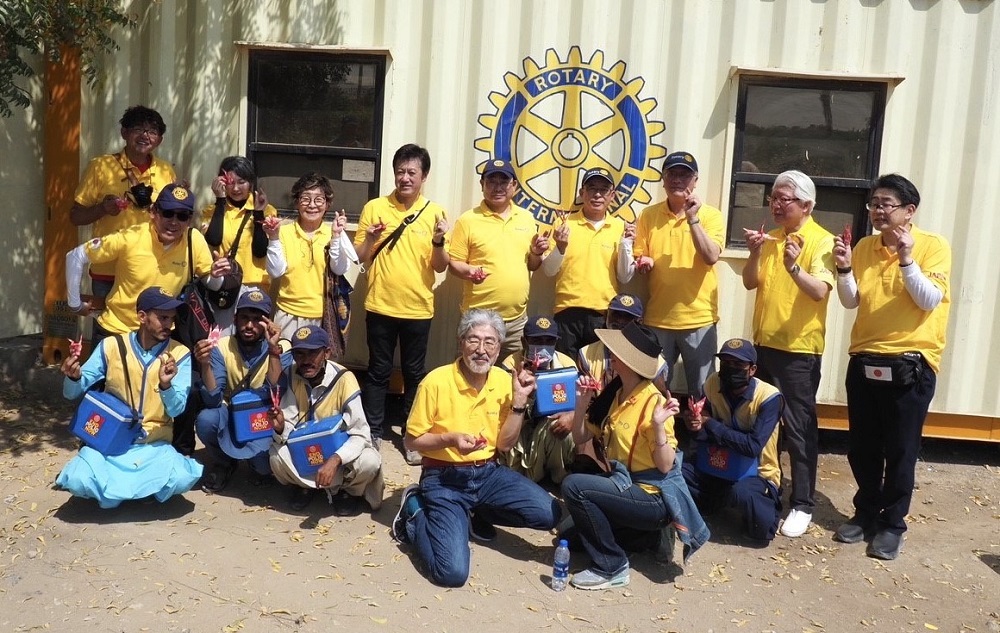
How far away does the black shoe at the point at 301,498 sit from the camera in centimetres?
513

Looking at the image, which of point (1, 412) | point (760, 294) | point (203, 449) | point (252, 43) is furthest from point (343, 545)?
point (252, 43)

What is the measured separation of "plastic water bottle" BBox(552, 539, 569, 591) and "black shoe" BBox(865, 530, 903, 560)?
1.81 meters

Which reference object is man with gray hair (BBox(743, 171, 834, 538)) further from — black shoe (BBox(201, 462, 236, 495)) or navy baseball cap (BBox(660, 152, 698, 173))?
black shoe (BBox(201, 462, 236, 495))

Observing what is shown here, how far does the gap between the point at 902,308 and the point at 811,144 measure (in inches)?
71.2

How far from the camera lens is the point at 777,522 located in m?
5.09

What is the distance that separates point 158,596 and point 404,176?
117 inches

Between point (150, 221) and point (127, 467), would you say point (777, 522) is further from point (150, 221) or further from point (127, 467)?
point (150, 221)

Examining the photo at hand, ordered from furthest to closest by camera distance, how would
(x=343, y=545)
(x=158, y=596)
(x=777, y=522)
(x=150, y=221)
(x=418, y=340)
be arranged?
(x=418, y=340) → (x=150, y=221) → (x=777, y=522) → (x=343, y=545) → (x=158, y=596)

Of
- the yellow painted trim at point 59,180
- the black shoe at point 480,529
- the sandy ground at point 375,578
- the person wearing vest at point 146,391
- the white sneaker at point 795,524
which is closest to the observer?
the sandy ground at point 375,578

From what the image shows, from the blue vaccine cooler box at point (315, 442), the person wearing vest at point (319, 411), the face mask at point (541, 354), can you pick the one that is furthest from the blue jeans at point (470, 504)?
the face mask at point (541, 354)

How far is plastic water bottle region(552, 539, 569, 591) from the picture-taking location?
4395 millimetres

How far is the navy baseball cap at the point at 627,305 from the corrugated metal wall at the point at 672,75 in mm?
1184

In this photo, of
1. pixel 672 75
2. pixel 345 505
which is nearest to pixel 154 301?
pixel 345 505

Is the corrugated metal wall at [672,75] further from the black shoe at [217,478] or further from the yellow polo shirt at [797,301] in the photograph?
the black shoe at [217,478]
